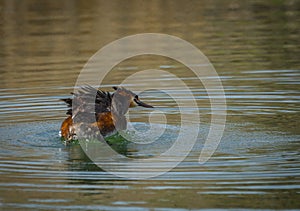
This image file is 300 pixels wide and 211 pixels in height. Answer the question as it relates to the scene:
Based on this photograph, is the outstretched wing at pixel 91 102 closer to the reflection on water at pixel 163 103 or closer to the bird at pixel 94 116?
the bird at pixel 94 116

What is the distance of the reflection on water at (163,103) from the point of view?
7.40 meters

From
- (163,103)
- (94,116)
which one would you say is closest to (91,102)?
(94,116)

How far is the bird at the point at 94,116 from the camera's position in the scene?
367 inches

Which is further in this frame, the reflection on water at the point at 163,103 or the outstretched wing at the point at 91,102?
the outstretched wing at the point at 91,102

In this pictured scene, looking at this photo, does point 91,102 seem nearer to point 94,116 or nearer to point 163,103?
point 94,116

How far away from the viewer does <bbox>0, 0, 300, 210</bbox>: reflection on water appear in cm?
740

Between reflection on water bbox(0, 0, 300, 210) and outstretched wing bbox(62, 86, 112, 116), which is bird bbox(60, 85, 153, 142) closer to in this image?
outstretched wing bbox(62, 86, 112, 116)

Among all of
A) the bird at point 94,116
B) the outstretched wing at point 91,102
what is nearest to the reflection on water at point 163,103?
the bird at point 94,116

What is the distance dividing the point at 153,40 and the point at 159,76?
4269mm

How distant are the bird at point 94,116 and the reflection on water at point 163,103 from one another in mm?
210

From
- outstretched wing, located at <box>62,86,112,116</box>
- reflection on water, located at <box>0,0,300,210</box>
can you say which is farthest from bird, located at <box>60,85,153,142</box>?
reflection on water, located at <box>0,0,300,210</box>

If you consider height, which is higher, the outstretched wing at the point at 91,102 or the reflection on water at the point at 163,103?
the outstretched wing at the point at 91,102

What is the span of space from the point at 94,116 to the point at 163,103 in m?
2.29

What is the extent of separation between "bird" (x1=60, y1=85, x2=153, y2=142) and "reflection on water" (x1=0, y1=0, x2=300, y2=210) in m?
0.21
